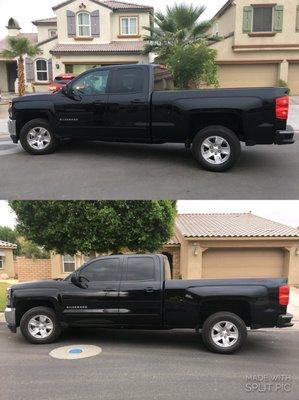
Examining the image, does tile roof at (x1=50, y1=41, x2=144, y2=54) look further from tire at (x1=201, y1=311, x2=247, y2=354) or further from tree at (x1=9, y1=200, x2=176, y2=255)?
tire at (x1=201, y1=311, x2=247, y2=354)

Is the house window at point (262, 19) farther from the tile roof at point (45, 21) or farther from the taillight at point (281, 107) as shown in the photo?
the taillight at point (281, 107)

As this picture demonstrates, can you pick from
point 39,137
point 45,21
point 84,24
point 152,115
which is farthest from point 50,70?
point 152,115

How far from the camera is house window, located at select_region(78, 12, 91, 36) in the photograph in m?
31.1

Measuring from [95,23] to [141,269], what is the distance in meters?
28.6

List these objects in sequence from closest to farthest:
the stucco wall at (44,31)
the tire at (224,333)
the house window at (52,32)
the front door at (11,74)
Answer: the tire at (224,333) < the stucco wall at (44,31) < the house window at (52,32) < the front door at (11,74)

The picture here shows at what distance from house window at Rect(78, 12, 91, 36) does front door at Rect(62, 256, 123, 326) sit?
28386mm

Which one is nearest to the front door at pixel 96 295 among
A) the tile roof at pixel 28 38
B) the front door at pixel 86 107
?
the front door at pixel 86 107

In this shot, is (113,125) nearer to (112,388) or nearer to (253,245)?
(112,388)

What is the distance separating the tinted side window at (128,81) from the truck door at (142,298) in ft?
11.9

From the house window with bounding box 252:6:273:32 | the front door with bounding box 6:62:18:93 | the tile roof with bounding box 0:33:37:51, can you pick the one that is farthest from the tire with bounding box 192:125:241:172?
the tile roof with bounding box 0:33:37:51

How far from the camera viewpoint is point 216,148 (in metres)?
7.75

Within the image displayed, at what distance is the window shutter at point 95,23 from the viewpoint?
3084cm

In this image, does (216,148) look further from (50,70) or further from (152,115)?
(50,70)

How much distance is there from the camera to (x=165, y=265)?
6.98m
